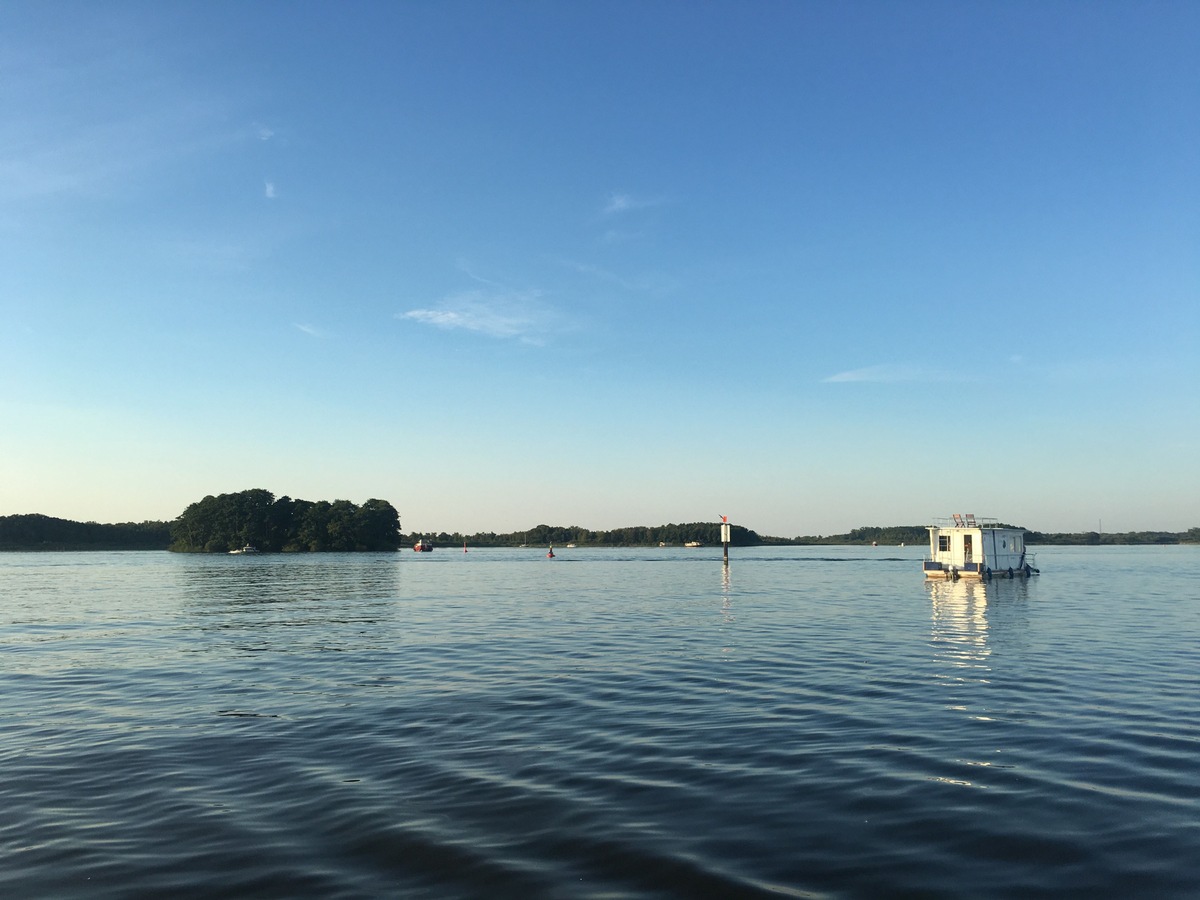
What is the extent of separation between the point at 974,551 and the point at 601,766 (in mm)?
71062

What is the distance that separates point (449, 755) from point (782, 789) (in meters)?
5.92

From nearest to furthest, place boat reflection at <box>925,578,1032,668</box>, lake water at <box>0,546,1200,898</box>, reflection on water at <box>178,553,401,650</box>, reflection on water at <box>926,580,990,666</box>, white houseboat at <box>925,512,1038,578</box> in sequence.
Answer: lake water at <box>0,546,1200,898</box>, reflection on water at <box>926,580,990,666</box>, boat reflection at <box>925,578,1032,668</box>, reflection on water at <box>178,553,401,650</box>, white houseboat at <box>925,512,1038,578</box>

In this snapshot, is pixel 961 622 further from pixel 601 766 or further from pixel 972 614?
pixel 601 766

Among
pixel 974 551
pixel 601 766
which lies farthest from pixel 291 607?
pixel 974 551

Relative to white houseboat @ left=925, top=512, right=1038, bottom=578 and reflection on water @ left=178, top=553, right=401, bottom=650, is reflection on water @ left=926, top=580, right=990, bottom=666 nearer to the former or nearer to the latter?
white houseboat @ left=925, top=512, right=1038, bottom=578

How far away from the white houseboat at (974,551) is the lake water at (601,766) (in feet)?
144

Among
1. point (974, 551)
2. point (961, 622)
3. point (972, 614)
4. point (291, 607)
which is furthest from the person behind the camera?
point (974, 551)

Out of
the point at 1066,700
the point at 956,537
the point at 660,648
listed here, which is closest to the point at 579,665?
the point at 660,648

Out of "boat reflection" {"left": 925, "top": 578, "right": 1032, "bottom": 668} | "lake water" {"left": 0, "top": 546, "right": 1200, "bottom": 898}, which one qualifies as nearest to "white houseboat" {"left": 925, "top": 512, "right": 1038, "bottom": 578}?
"boat reflection" {"left": 925, "top": 578, "right": 1032, "bottom": 668}

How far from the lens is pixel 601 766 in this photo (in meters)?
13.7

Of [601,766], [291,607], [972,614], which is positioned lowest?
[291,607]

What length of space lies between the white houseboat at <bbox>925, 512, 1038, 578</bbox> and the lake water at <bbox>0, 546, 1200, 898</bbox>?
4400 centimetres

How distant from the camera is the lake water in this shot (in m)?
9.20

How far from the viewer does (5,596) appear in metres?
60.2
